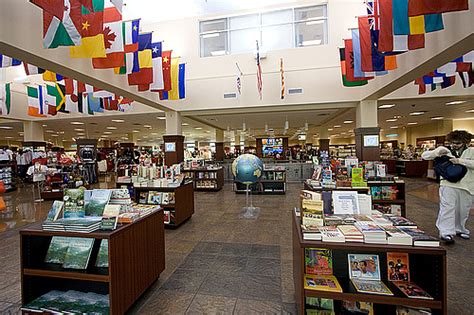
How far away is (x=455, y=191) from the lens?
415 centimetres

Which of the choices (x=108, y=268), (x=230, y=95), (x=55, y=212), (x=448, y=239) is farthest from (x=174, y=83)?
(x=448, y=239)

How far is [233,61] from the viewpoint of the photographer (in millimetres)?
9031

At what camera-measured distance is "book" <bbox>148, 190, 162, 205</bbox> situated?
5316 mm

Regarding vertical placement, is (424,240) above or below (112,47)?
below

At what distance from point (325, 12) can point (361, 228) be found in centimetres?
941

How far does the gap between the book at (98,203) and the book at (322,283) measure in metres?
2.05

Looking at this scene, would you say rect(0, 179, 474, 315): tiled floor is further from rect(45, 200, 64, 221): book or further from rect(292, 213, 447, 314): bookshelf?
rect(45, 200, 64, 221): book

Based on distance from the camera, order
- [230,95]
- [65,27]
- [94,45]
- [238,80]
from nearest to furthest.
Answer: [65,27] → [94,45] → [238,80] → [230,95]

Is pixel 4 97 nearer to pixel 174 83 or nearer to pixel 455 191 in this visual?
pixel 174 83

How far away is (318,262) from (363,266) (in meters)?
0.35

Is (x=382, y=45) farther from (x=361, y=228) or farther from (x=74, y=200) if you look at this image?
(x=74, y=200)

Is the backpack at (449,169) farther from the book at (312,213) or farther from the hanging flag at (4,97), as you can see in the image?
the hanging flag at (4,97)

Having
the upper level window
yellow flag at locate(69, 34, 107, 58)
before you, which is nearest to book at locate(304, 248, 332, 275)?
yellow flag at locate(69, 34, 107, 58)

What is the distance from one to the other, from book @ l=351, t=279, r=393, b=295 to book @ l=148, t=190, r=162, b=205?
4282mm
